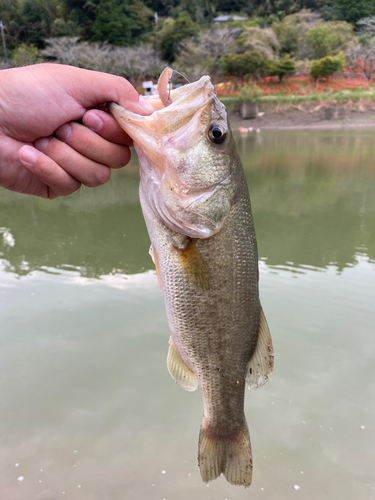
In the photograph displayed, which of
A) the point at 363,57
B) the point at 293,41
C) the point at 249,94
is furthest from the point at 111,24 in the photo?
the point at 363,57

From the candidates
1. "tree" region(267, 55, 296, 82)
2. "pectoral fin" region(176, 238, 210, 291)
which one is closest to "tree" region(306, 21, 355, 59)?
"tree" region(267, 55, 296, 82)

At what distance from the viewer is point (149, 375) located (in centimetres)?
385

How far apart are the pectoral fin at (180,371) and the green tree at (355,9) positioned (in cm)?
6075

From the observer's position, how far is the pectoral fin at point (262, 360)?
183 centimetres

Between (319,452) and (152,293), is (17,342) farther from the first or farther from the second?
(319,452)

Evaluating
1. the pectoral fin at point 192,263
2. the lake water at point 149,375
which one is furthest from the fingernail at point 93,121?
the lake water at point 149,375

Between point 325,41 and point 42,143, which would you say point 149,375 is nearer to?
point 42,143

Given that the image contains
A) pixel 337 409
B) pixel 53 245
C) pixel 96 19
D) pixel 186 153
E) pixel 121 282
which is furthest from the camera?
pixel 96 19

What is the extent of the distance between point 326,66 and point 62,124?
37.0 meters

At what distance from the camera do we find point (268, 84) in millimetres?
34312

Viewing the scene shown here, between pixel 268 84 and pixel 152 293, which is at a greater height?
pixel 152 293

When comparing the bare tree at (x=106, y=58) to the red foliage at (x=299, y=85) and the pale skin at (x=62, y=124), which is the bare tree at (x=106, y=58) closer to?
the red foliage at (x=299, y=85)

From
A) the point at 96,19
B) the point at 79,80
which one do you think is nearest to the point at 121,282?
the point at 79,80

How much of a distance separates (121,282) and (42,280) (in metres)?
1.29
